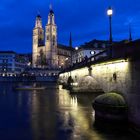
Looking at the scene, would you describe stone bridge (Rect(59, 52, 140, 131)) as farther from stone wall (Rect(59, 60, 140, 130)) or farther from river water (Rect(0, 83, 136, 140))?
river water (Rect(0, 83, 136, 140))

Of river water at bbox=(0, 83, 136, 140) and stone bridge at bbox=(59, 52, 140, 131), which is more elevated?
stone bridge at bbox=(59, 52, 140, 131)

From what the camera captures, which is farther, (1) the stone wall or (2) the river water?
(1) the stone wall

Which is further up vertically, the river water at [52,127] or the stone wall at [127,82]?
the stone wall at [127,82]

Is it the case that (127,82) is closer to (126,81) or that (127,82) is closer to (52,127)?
(126,81)

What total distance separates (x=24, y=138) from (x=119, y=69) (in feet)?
33.2

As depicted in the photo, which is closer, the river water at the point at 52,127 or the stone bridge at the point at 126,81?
the river water at the point at 52,127

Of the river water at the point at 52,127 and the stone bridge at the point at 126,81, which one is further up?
the stone bridge at the point at 126,81

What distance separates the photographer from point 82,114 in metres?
33.0

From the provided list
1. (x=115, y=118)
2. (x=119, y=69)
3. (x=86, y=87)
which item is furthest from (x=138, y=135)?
(x=86, y=87)

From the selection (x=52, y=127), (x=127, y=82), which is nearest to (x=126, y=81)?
(x=127, y=82)

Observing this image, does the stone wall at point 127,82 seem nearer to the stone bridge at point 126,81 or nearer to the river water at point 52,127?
the stone bridge at point 126,81

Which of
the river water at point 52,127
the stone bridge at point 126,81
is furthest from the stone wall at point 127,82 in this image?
the river water at point 52,127

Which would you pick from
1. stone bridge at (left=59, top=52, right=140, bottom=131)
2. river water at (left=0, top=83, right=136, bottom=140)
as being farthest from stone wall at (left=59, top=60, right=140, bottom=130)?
river water at (left=0, top=83, right=136, bottom=140)

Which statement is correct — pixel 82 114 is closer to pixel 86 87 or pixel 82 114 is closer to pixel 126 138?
pixel 126 138
